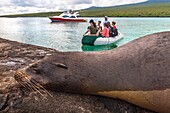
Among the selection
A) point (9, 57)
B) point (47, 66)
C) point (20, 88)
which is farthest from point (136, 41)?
point (9, 57)

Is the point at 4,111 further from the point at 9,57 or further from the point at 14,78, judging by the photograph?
the point at 9,57

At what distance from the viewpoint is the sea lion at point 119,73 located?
3.63 m

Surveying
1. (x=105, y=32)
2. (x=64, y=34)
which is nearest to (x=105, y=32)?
(x=105, y=32)

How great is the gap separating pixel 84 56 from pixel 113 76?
62 cm

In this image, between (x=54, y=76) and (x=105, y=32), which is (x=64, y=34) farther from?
(x=54, y=76)

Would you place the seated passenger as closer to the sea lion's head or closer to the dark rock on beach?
the sea lion's head

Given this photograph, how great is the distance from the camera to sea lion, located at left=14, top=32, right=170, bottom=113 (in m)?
3.63

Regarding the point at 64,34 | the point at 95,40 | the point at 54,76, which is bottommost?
the point at 64,34

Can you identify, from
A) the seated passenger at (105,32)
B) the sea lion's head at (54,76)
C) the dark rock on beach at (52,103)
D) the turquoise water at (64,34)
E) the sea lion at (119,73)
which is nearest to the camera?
the dark rock on beach at (52,103)

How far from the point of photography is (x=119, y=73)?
388cm

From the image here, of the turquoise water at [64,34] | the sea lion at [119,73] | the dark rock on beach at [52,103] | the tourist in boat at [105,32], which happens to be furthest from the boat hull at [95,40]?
the dark rock on beach at [52,103]

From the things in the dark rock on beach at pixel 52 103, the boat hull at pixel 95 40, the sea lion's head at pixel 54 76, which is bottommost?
the boat hull at pixel 95 40

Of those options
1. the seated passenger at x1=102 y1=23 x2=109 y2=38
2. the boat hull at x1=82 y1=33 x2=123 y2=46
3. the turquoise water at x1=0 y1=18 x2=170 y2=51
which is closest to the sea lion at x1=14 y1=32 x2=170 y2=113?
the seated passenger at x1=102 y1=23 x2=109 y2=38

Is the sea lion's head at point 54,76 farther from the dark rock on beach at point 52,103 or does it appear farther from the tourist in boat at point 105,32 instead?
the tourist in boat at point 105,32
